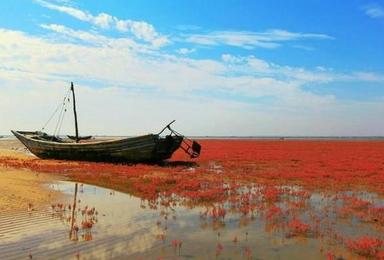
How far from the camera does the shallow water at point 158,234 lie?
35.2 feet

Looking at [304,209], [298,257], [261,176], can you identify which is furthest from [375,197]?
[298,257]

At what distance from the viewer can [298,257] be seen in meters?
10.8

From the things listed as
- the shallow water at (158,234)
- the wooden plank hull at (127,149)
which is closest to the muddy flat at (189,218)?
the shallow water at (158,234)

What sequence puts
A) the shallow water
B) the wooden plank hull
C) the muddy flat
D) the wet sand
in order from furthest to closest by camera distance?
1. the wooden plank hull
2. the wet sand
3. the muddy flat
4. the shallow water

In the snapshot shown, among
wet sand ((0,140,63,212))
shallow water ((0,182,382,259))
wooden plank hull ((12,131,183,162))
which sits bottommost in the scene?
shallow water ((0,182,382,259))

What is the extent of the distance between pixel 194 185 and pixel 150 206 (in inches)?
227

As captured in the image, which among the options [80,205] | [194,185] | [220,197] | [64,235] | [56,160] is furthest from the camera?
[56,160]

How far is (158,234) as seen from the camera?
12555mm

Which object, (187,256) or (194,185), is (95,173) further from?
(187,256)

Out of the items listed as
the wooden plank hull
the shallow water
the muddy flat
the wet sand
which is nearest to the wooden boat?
the wooden plank hull

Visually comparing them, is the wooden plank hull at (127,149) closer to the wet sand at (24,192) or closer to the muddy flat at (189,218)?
the muddy flat at (189,218)

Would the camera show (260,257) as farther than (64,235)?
No

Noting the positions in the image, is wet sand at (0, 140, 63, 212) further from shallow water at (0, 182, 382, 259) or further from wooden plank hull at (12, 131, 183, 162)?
wooden plank hull at (12, 131, 183, 162)

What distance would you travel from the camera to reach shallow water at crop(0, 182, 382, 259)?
1072 centimetres
